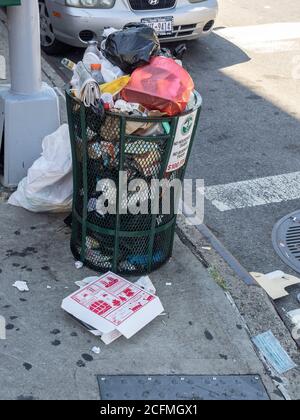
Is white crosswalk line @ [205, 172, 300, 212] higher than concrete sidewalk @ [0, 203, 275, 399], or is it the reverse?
concrete sidewalk @ [0, 203, 275, 399]

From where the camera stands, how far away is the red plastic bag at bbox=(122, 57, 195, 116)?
3303 millimetres

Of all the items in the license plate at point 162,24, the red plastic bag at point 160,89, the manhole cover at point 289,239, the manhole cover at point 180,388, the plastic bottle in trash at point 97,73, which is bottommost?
the manhole cover at point 289,239

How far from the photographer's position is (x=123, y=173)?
342cm

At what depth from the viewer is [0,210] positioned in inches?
170

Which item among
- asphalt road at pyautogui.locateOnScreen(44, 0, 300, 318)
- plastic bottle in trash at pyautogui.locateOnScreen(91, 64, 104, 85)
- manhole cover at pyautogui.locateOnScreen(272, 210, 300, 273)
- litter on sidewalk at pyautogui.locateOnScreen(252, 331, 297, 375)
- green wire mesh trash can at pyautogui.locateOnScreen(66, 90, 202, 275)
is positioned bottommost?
asphalt road at pyautogui.locateOnScreen(44, 0, 300, 318)

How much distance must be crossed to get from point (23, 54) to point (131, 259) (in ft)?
5.13

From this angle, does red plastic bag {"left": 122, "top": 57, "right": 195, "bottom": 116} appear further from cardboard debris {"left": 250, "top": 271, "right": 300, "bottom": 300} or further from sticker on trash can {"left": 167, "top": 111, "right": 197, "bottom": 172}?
cardboard debris {"left": 250, "top": 271, "right": 300, "bottom": 300}

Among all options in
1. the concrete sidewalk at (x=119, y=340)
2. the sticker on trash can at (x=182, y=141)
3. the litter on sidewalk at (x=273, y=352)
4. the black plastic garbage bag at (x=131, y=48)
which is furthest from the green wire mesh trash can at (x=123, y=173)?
the litter on sidewalk at (x=273, y=352)

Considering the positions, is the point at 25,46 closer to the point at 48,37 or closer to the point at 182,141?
the point at 182,141

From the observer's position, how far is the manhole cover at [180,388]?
2980mm

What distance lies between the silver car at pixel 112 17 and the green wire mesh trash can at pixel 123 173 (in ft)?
12.4

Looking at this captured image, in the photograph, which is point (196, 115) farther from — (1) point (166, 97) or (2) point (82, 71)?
(2) point (82, 71)

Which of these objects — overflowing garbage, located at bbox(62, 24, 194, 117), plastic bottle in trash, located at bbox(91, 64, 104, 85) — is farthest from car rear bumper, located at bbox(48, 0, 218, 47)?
plastic bottle in trash, located at bbox(91, 64, 104, 85)

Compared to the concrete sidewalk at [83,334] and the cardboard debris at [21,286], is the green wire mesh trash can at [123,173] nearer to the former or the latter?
the concrete sidewalk at [83,334]
